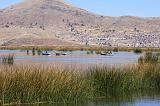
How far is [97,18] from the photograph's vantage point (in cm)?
16950

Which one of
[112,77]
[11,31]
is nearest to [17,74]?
[112,77]

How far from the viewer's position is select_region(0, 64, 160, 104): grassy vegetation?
16.6 m

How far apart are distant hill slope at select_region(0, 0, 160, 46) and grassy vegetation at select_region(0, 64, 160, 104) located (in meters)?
90.2

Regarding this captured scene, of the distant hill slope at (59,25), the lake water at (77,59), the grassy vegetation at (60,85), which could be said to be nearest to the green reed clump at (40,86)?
the grassy vegetation at (60,85)

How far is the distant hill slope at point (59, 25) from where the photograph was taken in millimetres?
120562

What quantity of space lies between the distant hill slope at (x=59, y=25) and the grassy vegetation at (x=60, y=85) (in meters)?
90.2

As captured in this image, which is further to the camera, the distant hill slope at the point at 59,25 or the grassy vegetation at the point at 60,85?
the distant hill slope at the point at 59,25

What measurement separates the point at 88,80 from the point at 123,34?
119 metres

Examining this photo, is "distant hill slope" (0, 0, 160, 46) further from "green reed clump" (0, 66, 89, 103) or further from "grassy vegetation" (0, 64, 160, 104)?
"green reed clump" (0, 66, 89, 103)

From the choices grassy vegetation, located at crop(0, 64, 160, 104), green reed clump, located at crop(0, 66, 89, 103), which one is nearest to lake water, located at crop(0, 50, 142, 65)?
grassy vegetation, located at crop(0, 64, 160, 104)

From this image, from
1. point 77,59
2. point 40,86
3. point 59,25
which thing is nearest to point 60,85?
point 40,86

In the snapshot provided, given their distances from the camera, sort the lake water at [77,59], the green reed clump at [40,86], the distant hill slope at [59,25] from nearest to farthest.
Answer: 1. the green reed clump at [40,86]
2. the lake water at [77,59]
3. the distant hill slope at [59,25]

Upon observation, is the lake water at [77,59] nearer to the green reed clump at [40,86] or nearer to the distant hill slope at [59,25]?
the green reed clump at [40,86]

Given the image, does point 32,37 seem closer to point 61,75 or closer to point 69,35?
point 69,35
